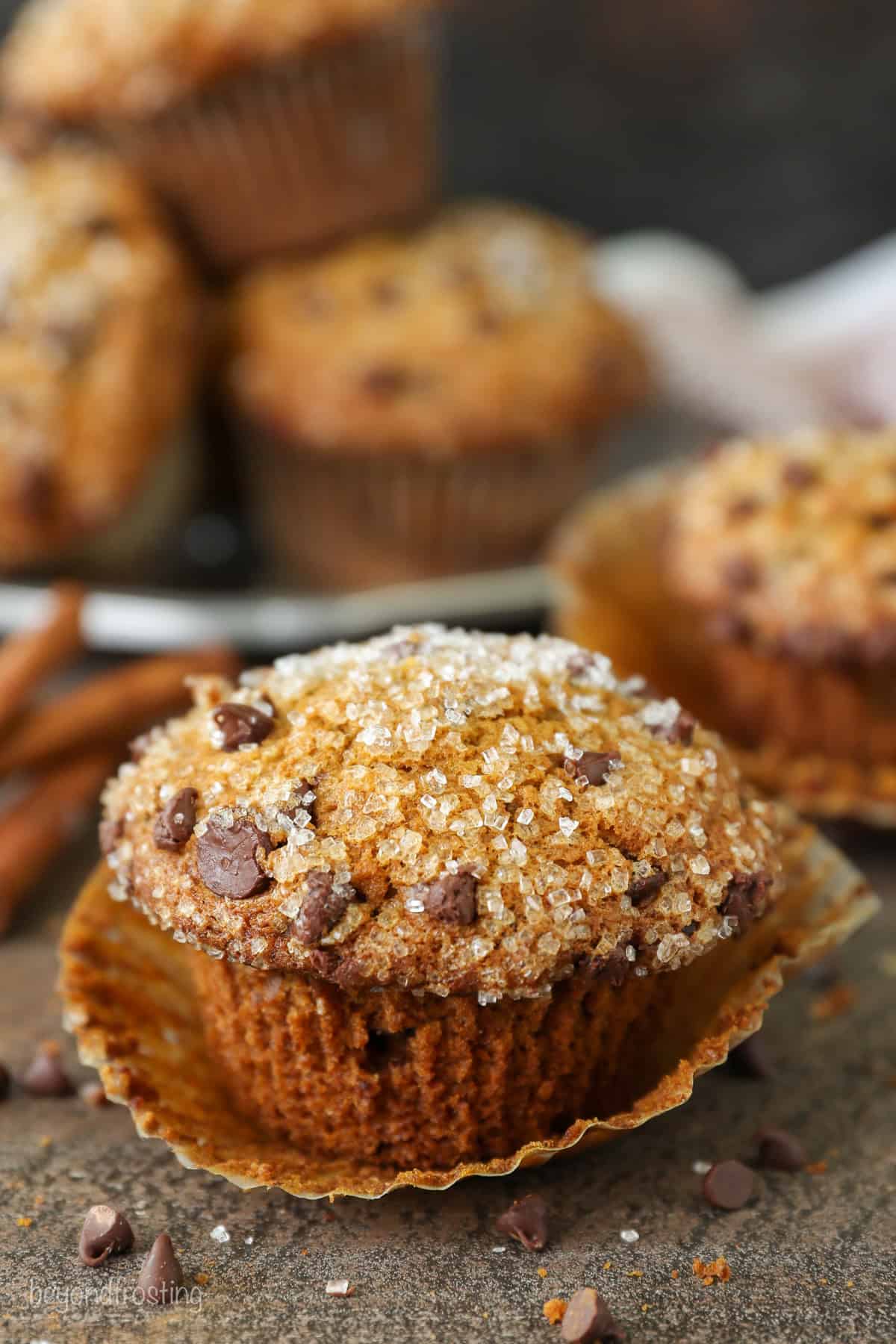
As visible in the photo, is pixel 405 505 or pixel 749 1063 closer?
pixel 749 1063

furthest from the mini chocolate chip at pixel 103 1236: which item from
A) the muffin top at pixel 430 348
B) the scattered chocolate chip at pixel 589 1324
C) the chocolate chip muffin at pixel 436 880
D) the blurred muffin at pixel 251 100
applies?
the blurred muffin at pixel 251 100

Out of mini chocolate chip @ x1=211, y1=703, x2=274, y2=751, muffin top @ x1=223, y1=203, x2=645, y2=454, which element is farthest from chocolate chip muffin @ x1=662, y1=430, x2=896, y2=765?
mini chocolate chip @ x1=211, y1=703, x2=274, y2=751

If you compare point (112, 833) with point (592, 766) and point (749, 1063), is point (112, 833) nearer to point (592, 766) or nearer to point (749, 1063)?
point (592, 766)

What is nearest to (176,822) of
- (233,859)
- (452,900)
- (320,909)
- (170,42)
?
(233,859)

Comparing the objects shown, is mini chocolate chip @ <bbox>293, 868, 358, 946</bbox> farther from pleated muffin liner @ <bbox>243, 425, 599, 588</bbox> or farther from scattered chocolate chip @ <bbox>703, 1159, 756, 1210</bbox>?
pleated muffin liner @ <bbox>243, 425, 599, 588</bbox>

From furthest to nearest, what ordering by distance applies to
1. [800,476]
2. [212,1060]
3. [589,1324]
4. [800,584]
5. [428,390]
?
[428,390] < [800,476] < [800,584] < [212,1060] < [589,1324]

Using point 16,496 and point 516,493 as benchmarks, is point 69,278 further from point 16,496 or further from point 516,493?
point 516,493

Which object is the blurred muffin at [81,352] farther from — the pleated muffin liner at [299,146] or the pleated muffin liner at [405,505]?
the pleated muffin liner at [405,505]
